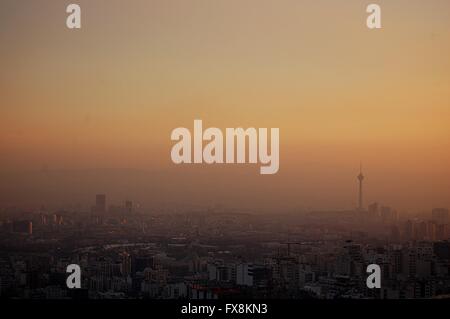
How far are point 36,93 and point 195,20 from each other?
1404 mm

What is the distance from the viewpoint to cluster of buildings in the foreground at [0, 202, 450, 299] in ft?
19.0

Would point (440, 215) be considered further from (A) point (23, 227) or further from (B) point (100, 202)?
(A) point (23, 227)

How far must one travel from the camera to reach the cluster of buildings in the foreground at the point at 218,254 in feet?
19.0

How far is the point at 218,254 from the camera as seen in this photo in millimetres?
5910

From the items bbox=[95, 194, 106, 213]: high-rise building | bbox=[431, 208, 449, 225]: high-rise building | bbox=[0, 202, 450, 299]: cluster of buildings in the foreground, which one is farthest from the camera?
bbox=[431, 208, 449, 225]: high-rise building

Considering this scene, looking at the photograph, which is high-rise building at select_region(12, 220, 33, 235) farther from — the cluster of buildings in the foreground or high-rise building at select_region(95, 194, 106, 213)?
high-rise building at select_region(95, 194, 106, 213)

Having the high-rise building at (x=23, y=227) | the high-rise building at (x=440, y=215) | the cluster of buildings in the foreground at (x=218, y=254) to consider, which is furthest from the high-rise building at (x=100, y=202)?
the high-rise building at (x=440, y=215)

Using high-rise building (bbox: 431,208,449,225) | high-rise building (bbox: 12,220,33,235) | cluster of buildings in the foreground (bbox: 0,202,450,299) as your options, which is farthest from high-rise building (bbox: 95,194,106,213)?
high-rise building (bbox: 431,208,449,225)

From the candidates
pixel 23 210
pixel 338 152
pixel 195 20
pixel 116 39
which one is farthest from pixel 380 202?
pixel 23 210

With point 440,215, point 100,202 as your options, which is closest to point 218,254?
point 100,202

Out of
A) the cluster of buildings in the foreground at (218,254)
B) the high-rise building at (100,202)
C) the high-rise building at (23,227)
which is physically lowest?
the cluster of buildings in the foreground at (218,254)

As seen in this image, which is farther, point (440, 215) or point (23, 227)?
point (440, 215)

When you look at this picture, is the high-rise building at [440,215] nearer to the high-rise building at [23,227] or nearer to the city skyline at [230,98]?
the city skyline at [230,98]
